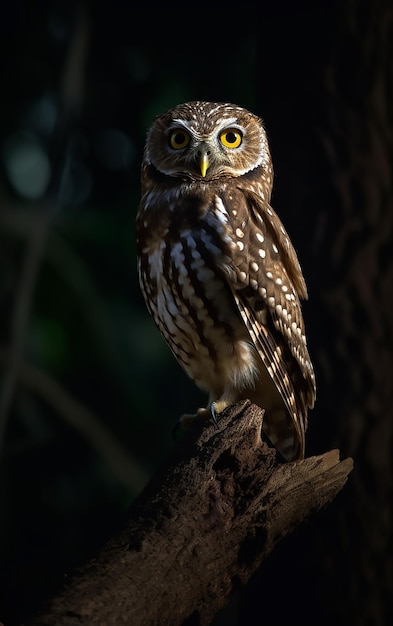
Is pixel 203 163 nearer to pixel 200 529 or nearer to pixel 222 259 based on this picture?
pixel 222 259

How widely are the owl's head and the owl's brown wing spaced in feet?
0.34

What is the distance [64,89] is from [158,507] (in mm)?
2804

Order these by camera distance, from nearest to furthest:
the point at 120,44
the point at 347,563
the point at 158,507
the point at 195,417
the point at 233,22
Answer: the point at 158,507 → the point at 195,417 → the point at 347,563 → the point at 233,22 → the point at 120,44

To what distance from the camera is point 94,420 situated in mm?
4309

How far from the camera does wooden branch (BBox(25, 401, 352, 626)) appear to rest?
1.77 m

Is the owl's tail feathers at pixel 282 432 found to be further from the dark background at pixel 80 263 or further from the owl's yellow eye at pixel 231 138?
the dark background at pixel 80 263

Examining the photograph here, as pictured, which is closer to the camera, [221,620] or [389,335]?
[389,335]

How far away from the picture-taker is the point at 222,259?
2361 millimetres

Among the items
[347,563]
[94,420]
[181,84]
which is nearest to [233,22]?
[181,84]

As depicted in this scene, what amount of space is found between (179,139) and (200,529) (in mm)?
1109

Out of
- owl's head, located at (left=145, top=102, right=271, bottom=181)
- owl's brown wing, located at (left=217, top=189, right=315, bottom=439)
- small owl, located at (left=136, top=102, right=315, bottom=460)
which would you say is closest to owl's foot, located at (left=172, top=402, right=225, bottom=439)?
small owl, located at (left=136, top=102, right=315, bottom=460)

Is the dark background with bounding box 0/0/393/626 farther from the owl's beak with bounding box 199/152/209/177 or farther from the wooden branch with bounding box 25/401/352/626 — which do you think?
the wooden branch with bounding box 25/401/352/626

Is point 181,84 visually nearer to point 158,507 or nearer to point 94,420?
point 94,420

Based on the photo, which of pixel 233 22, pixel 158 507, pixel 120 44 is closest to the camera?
pixel 158 507
